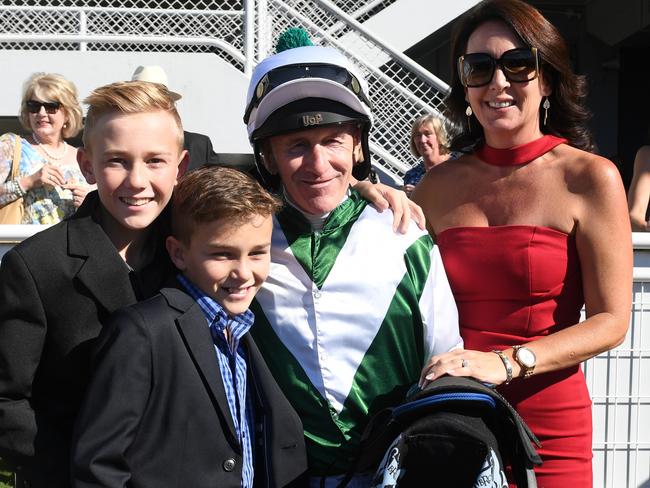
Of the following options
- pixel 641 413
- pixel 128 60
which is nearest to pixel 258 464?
pixel 641 413

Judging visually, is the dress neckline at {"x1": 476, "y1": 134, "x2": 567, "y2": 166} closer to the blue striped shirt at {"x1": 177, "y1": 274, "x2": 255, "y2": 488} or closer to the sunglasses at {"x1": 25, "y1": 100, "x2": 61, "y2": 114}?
the blue striped shirt at {"x1": 177, "y1": 274, "x2": 255, "y2": 488}

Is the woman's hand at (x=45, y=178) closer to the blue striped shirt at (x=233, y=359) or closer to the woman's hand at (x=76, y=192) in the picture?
the woman's hand at (x=76, y=192)

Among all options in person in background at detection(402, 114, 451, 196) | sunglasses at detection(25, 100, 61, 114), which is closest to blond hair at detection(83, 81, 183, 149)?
sunglasses at detection(25, 100, 61, 114)

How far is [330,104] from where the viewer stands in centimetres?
239

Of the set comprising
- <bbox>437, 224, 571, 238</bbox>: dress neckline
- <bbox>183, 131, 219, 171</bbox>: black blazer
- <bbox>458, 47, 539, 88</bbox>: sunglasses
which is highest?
<bbox>183, 131, 219, 171</bbox>: black blazer

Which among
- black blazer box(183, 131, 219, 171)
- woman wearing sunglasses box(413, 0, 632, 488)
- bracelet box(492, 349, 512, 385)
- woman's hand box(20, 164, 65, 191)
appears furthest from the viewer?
black blazer box(183, 131, 219, 171)

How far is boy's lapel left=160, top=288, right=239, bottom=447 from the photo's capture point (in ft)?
7.33

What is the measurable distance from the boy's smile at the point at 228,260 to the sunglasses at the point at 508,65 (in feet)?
2.84

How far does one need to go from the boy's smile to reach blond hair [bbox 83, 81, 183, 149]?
1.04 feet

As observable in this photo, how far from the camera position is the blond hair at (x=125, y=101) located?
94.5 inches

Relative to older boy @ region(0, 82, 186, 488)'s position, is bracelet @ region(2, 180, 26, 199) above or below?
above

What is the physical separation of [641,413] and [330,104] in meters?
2.18

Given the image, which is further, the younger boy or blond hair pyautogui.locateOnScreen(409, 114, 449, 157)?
blond hair pyautogui.locateOnScreen(409, 114, 449, 157)

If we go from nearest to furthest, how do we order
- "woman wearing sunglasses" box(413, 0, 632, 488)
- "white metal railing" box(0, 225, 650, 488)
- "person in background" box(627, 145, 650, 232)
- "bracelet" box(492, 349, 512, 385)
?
1. "bracelet" box(492, 349, 512, 385)
2. "woman wearing sunglasses" box(413, 0, 632, 488)
3. "white metal railing" box(0, 225, 650, 488)
4. "person in background" box(627, 145, 650, 232)
